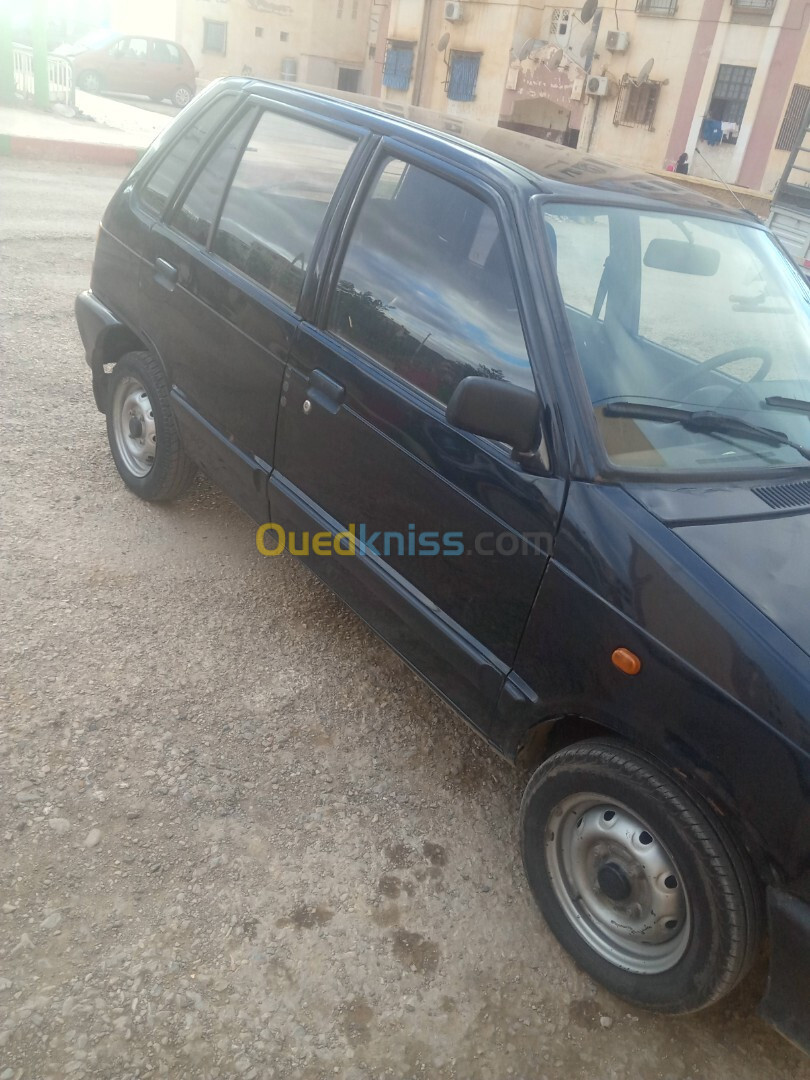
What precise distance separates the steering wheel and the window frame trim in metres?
0.46

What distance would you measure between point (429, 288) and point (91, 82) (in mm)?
27461

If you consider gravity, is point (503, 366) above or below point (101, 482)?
above

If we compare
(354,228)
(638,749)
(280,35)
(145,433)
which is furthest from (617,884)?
(280,35)

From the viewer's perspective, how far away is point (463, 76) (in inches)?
1225

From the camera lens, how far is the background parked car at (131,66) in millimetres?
24781

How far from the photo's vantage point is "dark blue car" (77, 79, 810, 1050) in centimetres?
194

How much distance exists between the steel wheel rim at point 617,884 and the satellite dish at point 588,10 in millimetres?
30953

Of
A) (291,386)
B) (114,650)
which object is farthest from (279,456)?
(114,650)

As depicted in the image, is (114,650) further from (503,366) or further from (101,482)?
(503,366)

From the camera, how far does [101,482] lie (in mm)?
4305

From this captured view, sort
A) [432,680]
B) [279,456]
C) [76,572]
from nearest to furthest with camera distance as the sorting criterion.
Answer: [432,680] < [279,456] < [76,572]

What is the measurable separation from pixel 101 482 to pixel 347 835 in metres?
2.44

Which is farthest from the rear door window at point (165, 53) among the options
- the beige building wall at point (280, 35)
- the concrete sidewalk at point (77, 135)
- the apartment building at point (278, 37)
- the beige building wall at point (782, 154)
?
the beige building wall at point (782, 154)

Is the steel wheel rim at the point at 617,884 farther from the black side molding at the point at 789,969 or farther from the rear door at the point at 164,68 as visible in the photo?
the rear door at the point at 164,68
